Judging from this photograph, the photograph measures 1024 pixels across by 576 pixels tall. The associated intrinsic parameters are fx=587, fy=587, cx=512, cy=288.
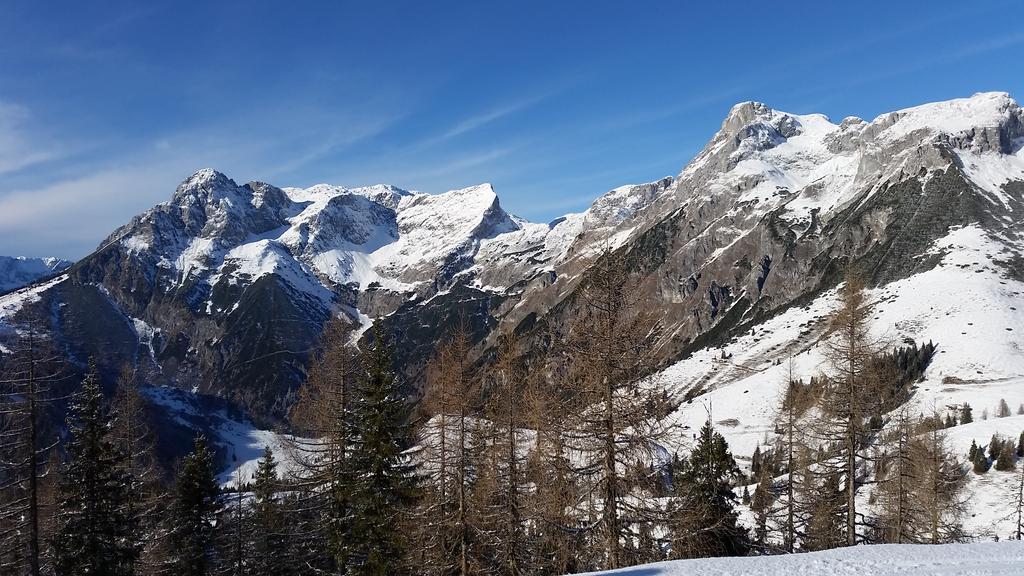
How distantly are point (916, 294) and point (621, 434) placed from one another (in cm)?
20286

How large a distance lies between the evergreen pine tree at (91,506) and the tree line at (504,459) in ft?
0.24

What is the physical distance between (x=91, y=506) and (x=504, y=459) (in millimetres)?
17825

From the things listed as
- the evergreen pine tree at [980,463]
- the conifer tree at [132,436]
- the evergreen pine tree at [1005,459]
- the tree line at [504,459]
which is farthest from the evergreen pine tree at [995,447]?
the conifer tree at [132,436]

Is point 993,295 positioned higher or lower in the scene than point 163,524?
higher

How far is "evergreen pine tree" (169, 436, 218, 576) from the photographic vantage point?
3253 cm

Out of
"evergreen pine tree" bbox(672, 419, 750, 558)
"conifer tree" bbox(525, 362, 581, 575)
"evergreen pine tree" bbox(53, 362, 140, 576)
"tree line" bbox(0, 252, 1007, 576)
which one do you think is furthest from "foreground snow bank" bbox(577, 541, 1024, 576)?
"evergreen pine tree" bbox(53, 362, 140, 576)

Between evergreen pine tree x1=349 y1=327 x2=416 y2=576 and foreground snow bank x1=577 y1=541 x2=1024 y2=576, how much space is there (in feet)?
44.4

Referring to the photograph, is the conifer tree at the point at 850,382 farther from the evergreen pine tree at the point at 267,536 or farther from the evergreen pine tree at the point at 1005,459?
the evergreen pine tree at the point at 1005,459

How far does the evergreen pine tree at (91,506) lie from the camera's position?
24.2 metres

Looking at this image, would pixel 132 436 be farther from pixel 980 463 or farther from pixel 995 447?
pixel 995 447

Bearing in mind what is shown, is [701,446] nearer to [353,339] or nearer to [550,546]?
[550,546]

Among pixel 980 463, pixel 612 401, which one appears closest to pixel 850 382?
pixel 612 401

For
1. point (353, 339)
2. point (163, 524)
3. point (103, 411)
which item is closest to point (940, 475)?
point (353, 339)

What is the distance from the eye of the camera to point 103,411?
26125 millimetres
